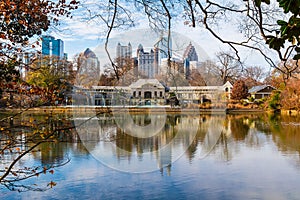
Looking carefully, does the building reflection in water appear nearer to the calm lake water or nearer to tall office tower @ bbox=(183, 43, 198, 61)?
the calm lake water

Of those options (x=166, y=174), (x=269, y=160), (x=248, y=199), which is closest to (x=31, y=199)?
(x=166, y=174)

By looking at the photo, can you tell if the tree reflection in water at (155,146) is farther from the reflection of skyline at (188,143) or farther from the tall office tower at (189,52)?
the tall office tower at (189,52)

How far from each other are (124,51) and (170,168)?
2990mm

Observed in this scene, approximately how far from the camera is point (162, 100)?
18.3 metres

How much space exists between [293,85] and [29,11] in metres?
16.3

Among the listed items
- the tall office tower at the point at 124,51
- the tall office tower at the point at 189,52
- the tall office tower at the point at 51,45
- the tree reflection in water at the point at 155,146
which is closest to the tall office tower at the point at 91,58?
the tree reflection in water at the point at 155,146

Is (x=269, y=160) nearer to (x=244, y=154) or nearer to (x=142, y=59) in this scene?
(x=244, y=154)

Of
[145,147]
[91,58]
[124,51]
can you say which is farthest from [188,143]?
[124,51]

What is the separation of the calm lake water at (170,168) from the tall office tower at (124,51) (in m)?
0.78

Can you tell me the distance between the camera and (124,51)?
315 centimetres

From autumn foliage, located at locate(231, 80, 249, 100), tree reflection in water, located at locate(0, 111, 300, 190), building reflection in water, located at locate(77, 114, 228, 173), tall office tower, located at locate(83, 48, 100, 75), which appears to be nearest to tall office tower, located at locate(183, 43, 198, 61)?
tall office tower, located at locate(83, 48, 100, 75)

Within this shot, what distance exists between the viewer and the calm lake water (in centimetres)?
440

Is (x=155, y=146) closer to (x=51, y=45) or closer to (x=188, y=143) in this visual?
(x=188, y=143)

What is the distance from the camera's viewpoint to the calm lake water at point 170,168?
440 centimetres
